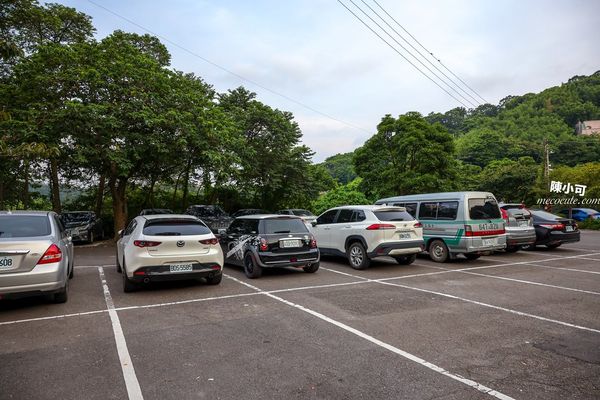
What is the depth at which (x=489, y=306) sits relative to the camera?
618 cm

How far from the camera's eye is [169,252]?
7055mm

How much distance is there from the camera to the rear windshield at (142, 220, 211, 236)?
23.6 feet

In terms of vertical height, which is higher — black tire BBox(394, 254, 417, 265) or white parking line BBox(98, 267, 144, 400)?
black tire BBox(394, 254, 417, 265)

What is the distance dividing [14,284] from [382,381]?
5373 millimetres

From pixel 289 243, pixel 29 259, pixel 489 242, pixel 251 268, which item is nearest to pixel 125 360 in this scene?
pixel 29 259

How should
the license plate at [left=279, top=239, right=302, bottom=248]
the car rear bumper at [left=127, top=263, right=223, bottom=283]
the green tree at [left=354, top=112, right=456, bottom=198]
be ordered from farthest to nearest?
the green tree at [left=354, top=112, right=456, bottom=198] → the license plate at [left=279, top=239, right=302, bottom=248] → the car rear bumper at [left=127, top=263, right=223, bottom=283]

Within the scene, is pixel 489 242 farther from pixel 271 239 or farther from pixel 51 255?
pixel 51 255

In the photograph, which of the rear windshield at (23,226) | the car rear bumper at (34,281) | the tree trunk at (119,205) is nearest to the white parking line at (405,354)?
the car rear bumper at (34,281)

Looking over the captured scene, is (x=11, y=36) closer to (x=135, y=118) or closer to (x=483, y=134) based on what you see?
(x=135, y=118)

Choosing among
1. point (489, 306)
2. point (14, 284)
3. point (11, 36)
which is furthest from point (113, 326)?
point (11, 36)

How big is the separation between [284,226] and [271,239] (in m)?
0.51

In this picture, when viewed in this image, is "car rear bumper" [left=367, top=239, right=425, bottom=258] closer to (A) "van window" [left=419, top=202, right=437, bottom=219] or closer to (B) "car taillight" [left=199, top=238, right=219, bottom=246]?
(A) "van window" [left=419, top=202, right=437, bottom=219]

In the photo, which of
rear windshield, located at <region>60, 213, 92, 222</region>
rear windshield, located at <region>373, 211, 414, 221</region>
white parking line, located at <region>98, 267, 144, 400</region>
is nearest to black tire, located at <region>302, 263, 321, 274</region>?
rear windshield, located at <region>373, 211, 414, 221</region>

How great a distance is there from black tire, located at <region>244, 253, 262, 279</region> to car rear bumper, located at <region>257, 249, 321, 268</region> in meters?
0.14
